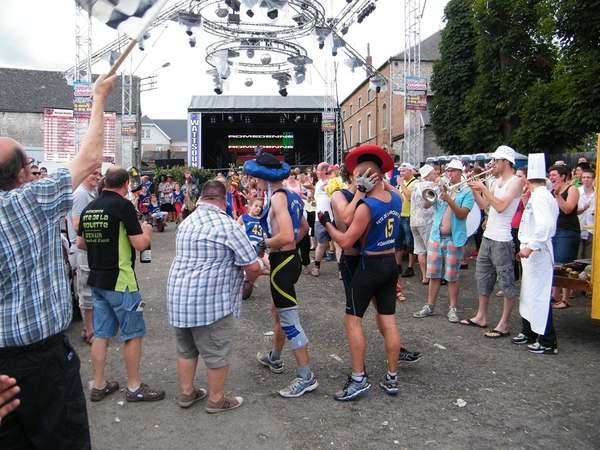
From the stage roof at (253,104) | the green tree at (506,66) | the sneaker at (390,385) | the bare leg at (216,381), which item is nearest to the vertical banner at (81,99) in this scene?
the stage roof at (253,104)

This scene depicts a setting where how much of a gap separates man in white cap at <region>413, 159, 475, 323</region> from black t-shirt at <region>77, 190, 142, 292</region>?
3.75 meters

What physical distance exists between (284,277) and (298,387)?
0.92 metres

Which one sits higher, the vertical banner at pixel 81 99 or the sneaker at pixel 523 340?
the vertical banner at pixel 81 99

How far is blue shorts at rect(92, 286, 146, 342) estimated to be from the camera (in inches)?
153

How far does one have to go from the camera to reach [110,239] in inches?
154

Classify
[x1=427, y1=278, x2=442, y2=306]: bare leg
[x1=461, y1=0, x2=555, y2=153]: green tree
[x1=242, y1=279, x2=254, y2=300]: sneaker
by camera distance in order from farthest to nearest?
[x1=461, y1=0, x2=555, y2=153]: green tree, [x1=242, y1=279, x2=254, y2=300]: sneaker, [x1=427, y1=278, x2=442, y2=306]: bare leg

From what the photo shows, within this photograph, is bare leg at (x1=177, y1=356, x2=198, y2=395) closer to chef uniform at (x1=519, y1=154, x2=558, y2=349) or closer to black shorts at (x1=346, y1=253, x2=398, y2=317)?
black shorts at (x1=346, y1=253, x2=398, y2=317)

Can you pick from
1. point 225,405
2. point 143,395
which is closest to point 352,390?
point 225,405

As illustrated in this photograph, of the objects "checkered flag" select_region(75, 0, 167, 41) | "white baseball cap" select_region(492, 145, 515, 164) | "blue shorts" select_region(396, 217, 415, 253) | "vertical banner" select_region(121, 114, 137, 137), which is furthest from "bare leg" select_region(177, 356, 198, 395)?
"vertical banner" select_region(121, 114, 137, 137)

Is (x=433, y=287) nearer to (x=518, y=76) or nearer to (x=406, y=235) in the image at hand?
(x=406, y=235)

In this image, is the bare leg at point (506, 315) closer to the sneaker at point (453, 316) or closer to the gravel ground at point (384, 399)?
the gravel ground at point (384, 399)

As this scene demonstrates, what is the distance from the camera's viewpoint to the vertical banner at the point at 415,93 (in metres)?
14.2

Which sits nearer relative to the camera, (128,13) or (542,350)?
(128,13)

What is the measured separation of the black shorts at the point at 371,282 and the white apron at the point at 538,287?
1.93 meters
